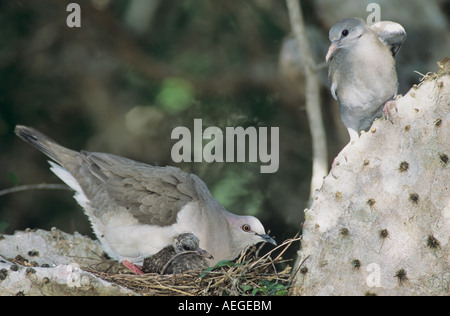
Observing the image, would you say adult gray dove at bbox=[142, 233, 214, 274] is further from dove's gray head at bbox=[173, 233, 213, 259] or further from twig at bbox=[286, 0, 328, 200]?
twig at bbox=[286, 0, 328, 200]

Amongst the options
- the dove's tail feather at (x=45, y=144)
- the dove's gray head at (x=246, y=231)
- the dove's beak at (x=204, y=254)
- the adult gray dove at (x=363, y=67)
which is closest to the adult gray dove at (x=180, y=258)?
the dove's beak at (x=204, y=254)

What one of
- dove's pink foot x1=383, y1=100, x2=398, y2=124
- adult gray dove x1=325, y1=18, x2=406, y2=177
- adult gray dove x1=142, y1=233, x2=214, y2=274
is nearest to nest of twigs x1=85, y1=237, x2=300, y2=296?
adult gray dove x1=142, y1=233, x2=214, y2=274

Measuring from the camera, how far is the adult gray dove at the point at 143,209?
468 centimetres

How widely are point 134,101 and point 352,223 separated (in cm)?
425

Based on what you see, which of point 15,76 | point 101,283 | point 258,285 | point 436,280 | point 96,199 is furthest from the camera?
point 15,76

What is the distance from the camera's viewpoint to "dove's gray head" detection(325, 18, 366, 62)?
4.35 m

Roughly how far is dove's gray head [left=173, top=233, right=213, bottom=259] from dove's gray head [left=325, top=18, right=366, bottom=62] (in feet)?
5.40

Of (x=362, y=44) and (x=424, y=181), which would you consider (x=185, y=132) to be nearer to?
(x=362, y=44)

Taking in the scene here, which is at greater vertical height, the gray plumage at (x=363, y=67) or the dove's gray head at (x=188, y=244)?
the gray plumage at (x=363, y=67)

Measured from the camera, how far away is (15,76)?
6.86 m

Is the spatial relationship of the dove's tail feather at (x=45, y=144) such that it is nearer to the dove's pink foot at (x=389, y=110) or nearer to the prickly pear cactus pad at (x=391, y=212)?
the prickly pear cactus pad at (x=391, y=212)

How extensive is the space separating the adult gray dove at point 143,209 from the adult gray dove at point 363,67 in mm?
1171

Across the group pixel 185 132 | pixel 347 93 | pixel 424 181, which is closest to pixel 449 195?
pixel 424 181

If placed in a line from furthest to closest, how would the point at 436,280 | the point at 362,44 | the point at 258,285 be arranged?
1. the point at 362,44
2. the point at 258,285
3. the point at 436,280
